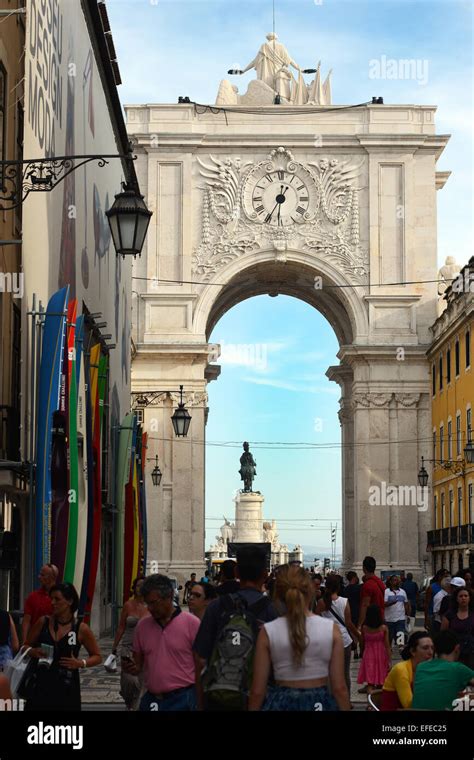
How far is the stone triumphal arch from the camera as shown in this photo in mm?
59688

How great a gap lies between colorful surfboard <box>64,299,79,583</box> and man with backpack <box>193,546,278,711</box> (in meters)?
8.63

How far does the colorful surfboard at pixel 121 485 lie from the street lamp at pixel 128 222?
48.3ft

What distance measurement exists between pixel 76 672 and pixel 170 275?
5106 centimetres

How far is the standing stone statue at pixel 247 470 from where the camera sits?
7606 cm

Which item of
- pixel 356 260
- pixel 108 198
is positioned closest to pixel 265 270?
pixel 356 260

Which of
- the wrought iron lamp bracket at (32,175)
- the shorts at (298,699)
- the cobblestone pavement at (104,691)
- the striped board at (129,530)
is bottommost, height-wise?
the cobblestone pavement at (104,691)

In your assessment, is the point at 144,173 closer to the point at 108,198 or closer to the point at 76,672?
the point at 108,198

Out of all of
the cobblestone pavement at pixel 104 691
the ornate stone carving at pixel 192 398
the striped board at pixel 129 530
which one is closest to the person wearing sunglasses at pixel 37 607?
the cobblestone pavement at pixel 104 691

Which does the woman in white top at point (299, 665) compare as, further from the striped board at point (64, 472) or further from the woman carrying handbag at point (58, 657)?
the striped board at point (64, 472)

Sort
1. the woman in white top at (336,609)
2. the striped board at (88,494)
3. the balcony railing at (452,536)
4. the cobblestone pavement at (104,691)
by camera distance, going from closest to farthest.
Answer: the woman in white top at (336,609)
the cobblestone pavement at (104,691)
the striped board at (88,494)
the balcony railing at (452,536)

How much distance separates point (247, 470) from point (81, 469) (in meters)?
56.4

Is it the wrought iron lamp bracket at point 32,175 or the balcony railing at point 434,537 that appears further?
the balcony railing at point 434,537

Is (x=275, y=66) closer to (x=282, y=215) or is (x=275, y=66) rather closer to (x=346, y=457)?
(x=282, y=215)

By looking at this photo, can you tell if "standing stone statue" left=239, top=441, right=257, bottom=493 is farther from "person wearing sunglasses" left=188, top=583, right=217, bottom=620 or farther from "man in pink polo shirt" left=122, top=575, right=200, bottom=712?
"man in pink polo shirt" left=122, top=575, right=200, bottom=712
